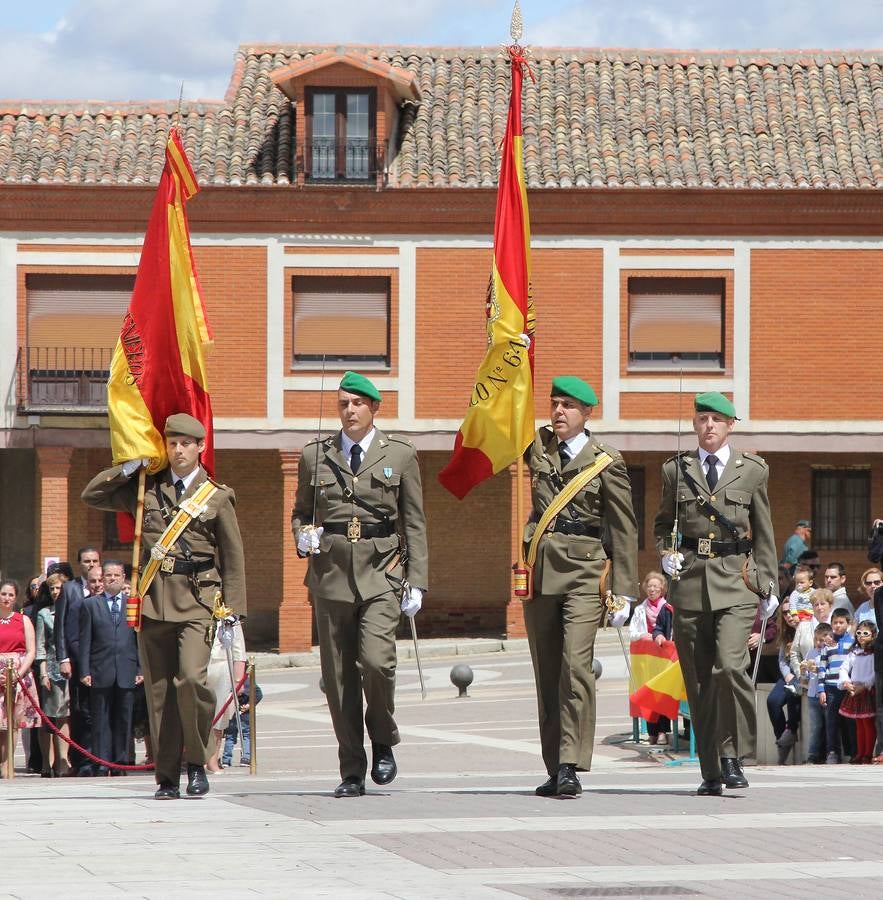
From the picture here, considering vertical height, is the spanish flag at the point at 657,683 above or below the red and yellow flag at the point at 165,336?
below

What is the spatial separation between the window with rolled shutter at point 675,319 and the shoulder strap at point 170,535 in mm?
23343

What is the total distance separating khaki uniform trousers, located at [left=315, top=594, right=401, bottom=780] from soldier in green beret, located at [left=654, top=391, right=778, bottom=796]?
5.34 ft

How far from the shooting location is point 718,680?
34.3ft

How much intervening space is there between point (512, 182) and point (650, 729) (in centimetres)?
725

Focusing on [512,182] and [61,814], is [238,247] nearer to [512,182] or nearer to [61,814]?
[512,182]

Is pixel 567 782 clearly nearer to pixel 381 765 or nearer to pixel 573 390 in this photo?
pixel 381 765

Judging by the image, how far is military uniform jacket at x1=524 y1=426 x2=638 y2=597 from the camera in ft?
34.0

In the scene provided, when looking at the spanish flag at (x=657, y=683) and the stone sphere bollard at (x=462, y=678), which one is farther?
the stone sphere bollard at (x=462, y=678)

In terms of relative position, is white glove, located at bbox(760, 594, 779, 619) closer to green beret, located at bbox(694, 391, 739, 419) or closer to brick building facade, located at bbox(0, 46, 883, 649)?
green beret, located at bbox(694, 391, 739, 419)

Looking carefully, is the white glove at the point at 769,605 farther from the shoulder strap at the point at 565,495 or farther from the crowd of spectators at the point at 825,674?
the crowd of spectators at the point at 825,674

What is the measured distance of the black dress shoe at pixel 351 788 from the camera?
10273 millimetres

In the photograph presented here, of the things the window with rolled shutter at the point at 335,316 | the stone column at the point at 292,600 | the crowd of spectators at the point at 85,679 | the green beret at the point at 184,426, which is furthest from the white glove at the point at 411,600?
the window with rolled shutter at the point at 335,316

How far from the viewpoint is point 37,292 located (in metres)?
32.8

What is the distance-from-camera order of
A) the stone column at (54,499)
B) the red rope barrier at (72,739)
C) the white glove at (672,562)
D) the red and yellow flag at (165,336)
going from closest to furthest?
the white glove at (672,562) < the red and yellow flag at (165,336) < the red rope barrier at (72,739) < the stone column at (54,499)
